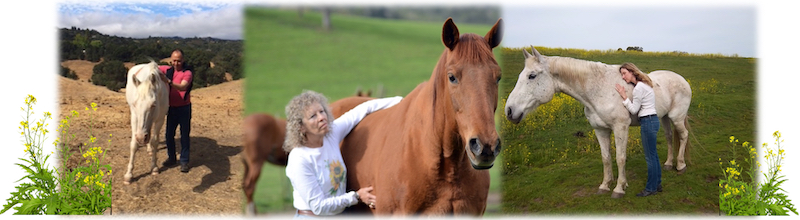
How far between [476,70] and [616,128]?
2.07m

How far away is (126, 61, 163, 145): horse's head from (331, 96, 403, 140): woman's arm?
1.60 meters

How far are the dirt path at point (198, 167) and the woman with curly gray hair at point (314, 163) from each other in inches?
48.9

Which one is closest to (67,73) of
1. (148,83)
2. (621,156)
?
(148,83)

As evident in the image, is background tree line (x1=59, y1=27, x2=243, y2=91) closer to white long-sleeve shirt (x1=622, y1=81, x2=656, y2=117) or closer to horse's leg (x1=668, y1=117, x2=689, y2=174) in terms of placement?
white long-sleeve shirt (x1=622, y1=81, x2=656, y2=117)

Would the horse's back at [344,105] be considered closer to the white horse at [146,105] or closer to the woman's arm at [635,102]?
the white horse at [146,105]

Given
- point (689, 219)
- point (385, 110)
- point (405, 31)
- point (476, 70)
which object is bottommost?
point (689, 219)

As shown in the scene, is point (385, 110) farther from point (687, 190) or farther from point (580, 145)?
point (687, 190)

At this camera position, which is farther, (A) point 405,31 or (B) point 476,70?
(A) point 405,31

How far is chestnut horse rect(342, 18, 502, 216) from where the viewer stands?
8.00ft

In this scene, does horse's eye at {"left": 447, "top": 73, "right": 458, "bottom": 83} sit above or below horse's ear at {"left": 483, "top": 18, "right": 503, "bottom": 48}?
below

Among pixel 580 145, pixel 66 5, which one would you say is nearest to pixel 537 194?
pixel 580 145

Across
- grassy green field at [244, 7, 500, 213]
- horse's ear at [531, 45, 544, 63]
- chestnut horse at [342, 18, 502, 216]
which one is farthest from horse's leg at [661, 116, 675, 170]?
chestnut horse at [342, 18, 502, 216]

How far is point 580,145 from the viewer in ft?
13.9

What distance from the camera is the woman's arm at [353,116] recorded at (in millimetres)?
3436
